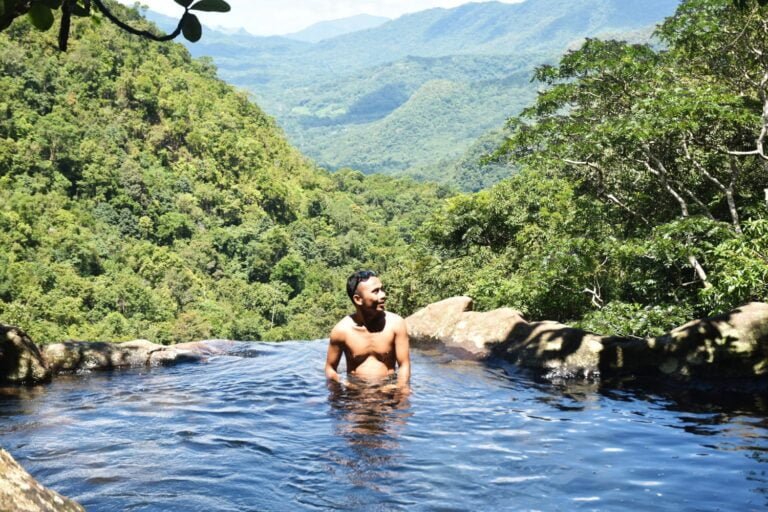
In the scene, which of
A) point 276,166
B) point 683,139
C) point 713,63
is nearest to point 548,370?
point 683,139

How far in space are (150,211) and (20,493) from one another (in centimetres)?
6530

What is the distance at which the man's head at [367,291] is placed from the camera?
5.84 m

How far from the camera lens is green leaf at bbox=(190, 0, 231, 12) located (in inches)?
96.1

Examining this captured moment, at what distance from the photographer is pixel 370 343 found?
6309 millimetres

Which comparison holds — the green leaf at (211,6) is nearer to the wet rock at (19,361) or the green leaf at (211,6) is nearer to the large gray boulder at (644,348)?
the large gray boulder at (644,348)

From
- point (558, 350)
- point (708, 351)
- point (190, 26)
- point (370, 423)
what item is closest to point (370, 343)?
point (370, 423)

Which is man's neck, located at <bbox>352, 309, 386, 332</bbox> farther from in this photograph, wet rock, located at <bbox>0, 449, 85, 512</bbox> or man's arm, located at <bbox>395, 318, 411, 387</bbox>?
wet rock, located at <bbox>0, 449, 85, 512</bbox>

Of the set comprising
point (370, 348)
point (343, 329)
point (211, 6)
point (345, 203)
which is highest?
point (345, 203)

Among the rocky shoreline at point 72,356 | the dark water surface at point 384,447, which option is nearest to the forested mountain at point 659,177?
the dark water surface at point 384,447

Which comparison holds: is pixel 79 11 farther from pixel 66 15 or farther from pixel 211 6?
pixel 211 6

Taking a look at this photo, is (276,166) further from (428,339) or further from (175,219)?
(428,339)

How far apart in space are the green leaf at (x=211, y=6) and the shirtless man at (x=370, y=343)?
361cm

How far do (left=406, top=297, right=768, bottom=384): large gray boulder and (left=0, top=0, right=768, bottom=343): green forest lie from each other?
2.70ft

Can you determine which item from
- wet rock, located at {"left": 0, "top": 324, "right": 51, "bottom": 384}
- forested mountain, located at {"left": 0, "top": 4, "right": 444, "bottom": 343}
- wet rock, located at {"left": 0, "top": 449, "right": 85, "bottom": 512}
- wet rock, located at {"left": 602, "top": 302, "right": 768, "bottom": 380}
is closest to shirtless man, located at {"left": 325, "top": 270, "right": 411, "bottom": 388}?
wet rock, located at {"left": 602, "top": 302, "right": 768, "bottom": 380}
